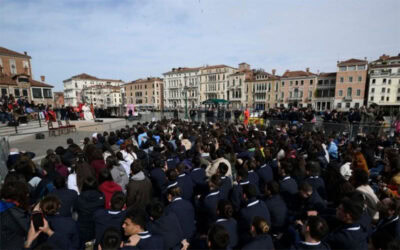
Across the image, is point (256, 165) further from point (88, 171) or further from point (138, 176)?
point (88, 171)

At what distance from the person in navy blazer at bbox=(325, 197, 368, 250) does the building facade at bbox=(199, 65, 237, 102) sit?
73770 millimetres

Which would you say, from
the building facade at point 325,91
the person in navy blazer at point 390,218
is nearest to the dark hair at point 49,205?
the person in navy blazer at point 390,218

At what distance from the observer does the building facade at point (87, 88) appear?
9862 cm

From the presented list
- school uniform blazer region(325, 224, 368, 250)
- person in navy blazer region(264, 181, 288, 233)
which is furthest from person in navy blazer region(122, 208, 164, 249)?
school uniform blazer region(325, 224, 368, 250)

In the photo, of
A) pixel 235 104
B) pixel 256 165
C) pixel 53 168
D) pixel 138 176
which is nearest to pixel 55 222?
pixel 138 176

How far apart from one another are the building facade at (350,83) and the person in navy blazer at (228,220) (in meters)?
64.3

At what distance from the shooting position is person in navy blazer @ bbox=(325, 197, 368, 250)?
238cm

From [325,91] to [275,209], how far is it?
220 ft

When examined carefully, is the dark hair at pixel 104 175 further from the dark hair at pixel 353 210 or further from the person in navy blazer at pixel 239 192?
the dark hair at pixel 353 210

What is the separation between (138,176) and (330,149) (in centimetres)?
678

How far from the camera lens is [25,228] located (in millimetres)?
2408

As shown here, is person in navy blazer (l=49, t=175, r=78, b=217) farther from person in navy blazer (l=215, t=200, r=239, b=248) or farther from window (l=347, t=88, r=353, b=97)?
window (l=347, t=88, r=353, b=97)

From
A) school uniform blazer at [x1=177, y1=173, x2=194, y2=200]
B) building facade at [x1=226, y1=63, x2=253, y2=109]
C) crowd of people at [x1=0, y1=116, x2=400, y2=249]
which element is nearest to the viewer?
crowd of people at [x1=0, y1=116, x2=400, y2=249]

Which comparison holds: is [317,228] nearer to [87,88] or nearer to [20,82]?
[20,82]
